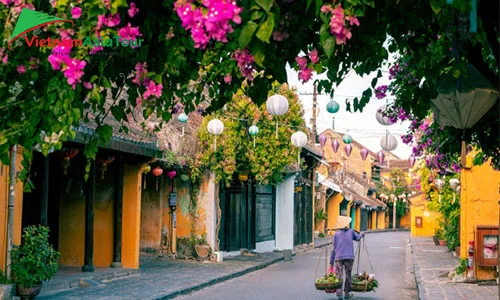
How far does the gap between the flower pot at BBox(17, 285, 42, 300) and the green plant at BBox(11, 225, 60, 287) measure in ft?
0.16

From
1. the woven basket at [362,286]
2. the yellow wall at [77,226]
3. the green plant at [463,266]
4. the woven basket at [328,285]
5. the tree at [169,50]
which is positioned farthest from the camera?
the yellow wall at [77,226]

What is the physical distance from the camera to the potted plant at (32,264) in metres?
12.5

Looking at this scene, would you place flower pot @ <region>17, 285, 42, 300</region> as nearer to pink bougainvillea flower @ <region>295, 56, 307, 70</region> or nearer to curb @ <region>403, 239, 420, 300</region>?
curb @ <region>403, 239, 420, 300</region>

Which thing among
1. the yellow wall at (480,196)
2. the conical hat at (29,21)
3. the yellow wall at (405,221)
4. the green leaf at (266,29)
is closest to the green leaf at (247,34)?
the green leaf at (266,29)

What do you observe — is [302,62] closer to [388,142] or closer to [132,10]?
[132,10]

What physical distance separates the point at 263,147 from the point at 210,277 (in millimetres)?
7293

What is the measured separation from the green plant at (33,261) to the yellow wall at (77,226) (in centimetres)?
603

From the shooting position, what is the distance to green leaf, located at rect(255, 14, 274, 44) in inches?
164

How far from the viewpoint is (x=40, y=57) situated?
5.45m

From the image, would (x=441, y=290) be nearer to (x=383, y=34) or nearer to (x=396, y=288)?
(x=396, y=288)

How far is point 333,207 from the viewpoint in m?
56.0

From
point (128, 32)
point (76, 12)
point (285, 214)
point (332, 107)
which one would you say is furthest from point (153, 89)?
point (285, 214)

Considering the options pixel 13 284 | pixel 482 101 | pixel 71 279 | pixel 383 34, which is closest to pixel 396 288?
pixel 71 279

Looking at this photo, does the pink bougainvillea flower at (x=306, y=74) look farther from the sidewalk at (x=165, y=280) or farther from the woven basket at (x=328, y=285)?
the sidewalk at (x=165, y=280)
